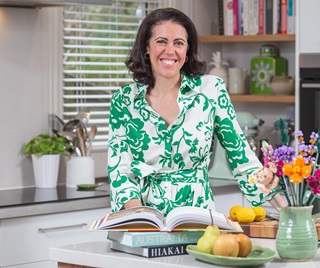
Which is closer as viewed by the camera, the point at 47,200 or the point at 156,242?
the point at 156,242

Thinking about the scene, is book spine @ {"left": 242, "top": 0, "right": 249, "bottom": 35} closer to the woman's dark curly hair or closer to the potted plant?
the potted plant

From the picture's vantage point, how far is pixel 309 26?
167 inches

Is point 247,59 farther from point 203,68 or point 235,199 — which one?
point 203,68

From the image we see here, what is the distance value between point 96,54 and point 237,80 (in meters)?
0.83

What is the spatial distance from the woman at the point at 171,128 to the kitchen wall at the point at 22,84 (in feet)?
4.57

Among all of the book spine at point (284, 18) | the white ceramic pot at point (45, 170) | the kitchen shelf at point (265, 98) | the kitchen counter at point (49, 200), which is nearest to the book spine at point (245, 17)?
the book spine at point (284, 18)

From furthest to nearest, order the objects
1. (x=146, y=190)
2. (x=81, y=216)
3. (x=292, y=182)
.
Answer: (x=81, y=216) → (x=146, y=190) → (x=292, y=182)

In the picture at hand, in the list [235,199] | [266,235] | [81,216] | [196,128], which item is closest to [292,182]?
[266,235]

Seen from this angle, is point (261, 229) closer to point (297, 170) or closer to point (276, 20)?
point (297, 170)

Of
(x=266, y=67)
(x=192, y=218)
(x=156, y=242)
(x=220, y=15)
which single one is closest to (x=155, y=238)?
(x=156, y=242)

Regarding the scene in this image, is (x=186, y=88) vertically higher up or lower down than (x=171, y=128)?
higher up

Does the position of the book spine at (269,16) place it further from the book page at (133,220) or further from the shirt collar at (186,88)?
the book page at (133,220)

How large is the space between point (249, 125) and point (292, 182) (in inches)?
94.2

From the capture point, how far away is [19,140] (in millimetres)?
4227
